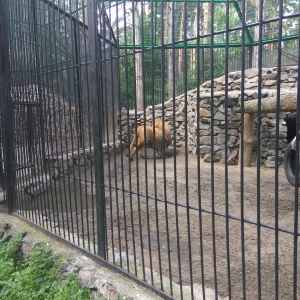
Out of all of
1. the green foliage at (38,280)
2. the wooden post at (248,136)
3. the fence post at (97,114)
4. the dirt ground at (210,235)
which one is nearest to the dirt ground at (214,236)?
the dirt ground at (210,235)

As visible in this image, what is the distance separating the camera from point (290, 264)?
325 centimetres

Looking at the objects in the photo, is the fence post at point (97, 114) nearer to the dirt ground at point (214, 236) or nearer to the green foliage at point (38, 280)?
the dirt ground at point (214, 236)

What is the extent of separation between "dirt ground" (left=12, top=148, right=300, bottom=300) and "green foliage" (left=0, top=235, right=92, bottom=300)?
18.4 inches

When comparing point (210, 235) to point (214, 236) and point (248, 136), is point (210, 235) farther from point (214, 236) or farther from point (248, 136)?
point (248, 136)

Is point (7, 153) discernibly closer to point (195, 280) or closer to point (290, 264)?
point (195, 280)

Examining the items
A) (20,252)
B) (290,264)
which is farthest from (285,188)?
(20,252)

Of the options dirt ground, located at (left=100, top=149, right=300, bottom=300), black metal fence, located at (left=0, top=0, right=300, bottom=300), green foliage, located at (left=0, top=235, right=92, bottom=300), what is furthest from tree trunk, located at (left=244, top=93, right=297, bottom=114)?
green foliage, located at (left=0, top=235, right=92, bottom=300)

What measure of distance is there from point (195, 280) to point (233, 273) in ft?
1.22

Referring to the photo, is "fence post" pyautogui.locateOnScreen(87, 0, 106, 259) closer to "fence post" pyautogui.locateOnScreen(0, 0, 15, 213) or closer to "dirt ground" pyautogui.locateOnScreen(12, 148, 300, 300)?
"dirt ground" pyautogui.locateOnScreen(12, 148, 300, 300)

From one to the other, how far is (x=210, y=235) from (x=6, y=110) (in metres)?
3.26

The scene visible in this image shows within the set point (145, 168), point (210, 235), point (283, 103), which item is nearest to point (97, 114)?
point (145, 168)

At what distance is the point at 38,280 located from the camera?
343 centimetres

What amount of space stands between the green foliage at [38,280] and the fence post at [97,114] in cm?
43

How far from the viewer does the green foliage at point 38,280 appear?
306 centimetres
